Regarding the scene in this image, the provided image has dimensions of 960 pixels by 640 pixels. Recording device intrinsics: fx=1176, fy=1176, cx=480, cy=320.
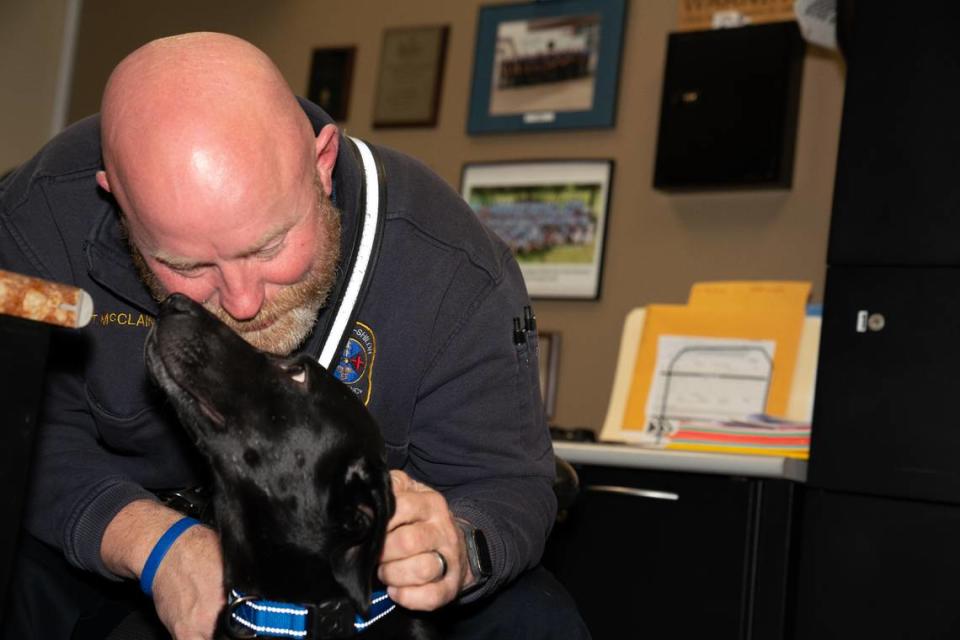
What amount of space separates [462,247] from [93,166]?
0.53m

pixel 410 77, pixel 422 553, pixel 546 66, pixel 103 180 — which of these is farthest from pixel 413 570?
pixel 410 77

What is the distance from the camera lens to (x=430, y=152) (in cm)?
328

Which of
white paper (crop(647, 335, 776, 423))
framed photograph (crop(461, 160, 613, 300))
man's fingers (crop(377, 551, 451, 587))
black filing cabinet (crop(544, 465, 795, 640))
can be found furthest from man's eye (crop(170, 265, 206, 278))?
framed photograph (crop(461, 160, 613, 300))

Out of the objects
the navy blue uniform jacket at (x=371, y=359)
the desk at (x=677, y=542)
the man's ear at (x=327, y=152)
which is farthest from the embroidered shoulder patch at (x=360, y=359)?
the desk at (x=677, y=542)

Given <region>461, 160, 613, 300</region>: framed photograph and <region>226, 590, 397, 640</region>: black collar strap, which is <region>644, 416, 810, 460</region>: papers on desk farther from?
<region>226, 590, 397, 640</region>: black collar strap

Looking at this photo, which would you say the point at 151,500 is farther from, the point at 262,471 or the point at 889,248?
the point at 889,248

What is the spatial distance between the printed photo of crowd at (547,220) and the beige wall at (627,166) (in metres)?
0.07

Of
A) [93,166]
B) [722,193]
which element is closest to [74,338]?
[93,166]

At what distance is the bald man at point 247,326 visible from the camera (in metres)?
1.38

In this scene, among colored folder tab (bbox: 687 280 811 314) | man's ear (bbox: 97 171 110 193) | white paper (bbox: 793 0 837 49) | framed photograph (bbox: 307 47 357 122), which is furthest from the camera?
framed photograph (bbox: 307 47 357 122)

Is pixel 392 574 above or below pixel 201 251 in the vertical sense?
below

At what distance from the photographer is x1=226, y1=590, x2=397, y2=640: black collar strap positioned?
50.3 inches

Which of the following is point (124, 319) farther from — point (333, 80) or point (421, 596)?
point (333, 80)

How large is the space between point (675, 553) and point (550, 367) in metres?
0.88
